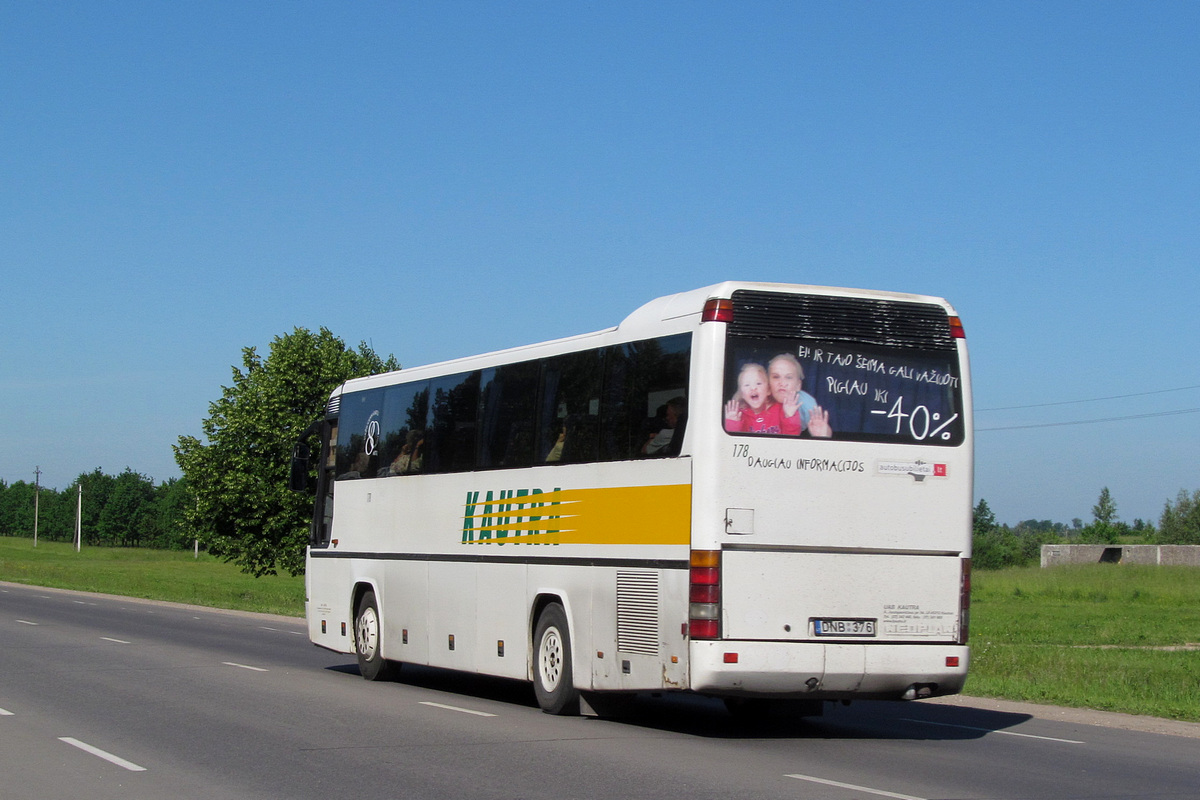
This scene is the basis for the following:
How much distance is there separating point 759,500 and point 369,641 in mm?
8175

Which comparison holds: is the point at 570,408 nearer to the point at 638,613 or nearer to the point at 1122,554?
the point at 638,613

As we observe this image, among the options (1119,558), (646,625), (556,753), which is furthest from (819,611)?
(1119,558)

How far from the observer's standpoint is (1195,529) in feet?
413

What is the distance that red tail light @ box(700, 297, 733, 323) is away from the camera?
1155 centimetres

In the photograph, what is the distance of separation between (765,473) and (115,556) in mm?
138657

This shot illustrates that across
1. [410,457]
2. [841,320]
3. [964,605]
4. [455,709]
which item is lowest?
[455,709]

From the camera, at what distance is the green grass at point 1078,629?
17906 mm

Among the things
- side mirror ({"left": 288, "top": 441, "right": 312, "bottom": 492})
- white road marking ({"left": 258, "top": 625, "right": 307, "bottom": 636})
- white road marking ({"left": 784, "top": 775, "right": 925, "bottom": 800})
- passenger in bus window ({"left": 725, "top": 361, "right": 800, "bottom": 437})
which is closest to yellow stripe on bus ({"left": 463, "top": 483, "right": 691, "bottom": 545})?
passenger in bus window ({"left": 725, "top": 361, "right": 800, "bottom": 437})

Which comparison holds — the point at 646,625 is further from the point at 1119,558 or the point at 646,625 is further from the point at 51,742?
the point at 1119,558

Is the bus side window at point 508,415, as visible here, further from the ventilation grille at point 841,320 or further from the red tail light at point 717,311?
the ventilation grille at point 841,320

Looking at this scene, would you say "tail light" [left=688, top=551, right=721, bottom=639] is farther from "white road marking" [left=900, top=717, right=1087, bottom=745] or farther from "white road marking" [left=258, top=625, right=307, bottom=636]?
"white road marking" [left=258, top=625, right=307, bottom=636]

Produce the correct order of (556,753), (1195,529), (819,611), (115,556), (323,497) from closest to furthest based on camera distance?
(556,753)
(819,611)
(323,497)
(1195,529)
(115,556)

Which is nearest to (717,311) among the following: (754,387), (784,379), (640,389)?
(754,387)

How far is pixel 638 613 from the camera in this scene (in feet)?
40.1
